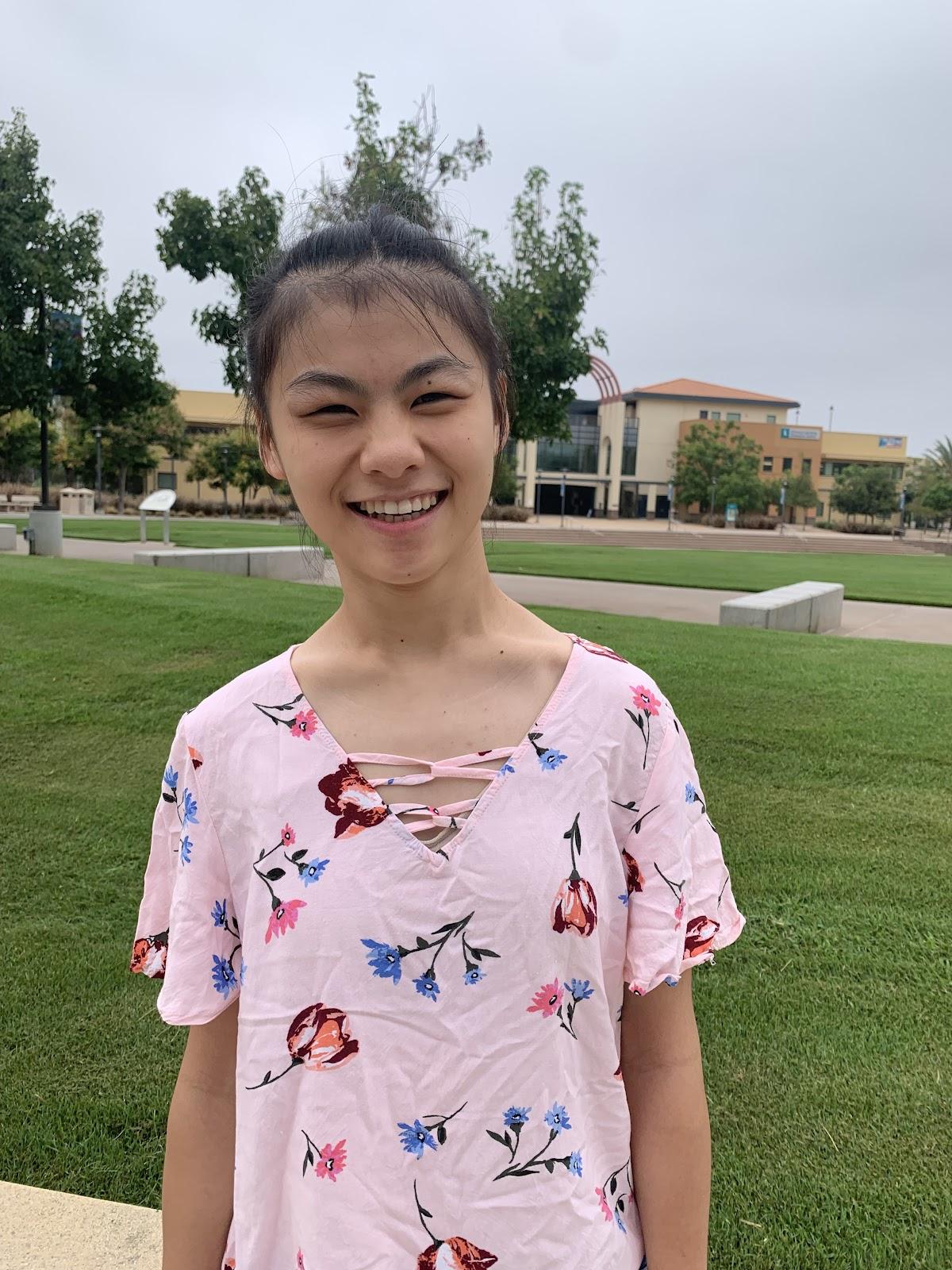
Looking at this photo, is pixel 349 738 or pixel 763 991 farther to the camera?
pixel 763 991

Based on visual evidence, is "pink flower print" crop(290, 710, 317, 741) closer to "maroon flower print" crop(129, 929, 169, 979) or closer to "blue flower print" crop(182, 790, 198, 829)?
"blue flower print" crop(182, 790, 198, 829)

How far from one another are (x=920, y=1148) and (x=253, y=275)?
261 centimetres

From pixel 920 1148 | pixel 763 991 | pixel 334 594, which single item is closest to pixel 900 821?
pixel 763 991

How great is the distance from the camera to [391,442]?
1.01 m

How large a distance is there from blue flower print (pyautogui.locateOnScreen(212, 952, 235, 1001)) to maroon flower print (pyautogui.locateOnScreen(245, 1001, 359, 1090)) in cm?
12

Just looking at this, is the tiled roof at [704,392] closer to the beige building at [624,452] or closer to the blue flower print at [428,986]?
the beige building at [624,452]

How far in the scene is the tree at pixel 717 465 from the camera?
214 ft

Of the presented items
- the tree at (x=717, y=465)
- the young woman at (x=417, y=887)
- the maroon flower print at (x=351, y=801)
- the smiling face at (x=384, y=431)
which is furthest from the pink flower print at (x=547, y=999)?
the tree at (x=717, y=465)

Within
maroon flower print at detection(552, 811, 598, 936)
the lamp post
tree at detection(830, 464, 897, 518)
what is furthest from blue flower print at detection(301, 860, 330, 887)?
tree at detection(830, 464, 897, 518)

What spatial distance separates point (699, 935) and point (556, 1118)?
25 centimetres

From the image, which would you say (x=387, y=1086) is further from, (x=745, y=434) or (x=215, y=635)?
(x=745, y=434)

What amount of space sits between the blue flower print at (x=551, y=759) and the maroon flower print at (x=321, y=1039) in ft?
1.09

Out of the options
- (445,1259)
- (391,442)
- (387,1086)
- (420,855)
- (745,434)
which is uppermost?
(745,434)

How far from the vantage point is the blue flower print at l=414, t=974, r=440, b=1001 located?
0.99 meters
